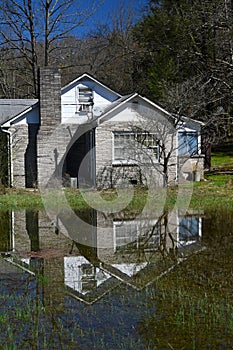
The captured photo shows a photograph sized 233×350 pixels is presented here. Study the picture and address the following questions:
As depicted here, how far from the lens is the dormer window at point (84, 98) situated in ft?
72.7

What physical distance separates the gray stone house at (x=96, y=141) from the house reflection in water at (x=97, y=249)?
5.95 metres

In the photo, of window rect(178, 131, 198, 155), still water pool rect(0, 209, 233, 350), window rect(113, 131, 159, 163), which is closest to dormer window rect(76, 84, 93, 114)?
window rect(113, 131, 159, 163)

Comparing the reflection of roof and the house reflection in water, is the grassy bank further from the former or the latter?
the reflection of roof

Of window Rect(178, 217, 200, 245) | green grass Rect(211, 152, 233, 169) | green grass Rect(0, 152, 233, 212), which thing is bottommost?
window Rect(178, 217, 200, 245)

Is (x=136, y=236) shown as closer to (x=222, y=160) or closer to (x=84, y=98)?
(x=84, y=98)

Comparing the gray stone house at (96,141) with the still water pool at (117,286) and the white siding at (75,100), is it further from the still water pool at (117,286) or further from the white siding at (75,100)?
the still water pool at (117,286)

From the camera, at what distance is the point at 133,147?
20.7 metres

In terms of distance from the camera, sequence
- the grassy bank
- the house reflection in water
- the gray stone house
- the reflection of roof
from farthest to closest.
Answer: the reflection of roof
the gray stone house
the grassy bank
the house reflection in water

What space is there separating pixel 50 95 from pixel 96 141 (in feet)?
8.28

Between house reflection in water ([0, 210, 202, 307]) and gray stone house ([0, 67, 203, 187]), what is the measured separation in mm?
5952

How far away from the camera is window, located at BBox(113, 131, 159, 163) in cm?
2072

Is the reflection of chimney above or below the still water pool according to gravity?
above

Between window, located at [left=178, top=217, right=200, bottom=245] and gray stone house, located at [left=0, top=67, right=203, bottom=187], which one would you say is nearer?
window, located at [left=178, top=217, right=200, bottom=245]

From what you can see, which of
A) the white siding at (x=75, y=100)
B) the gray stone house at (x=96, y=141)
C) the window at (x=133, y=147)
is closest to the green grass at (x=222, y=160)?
the gray stone house at (x=96, y=141)
